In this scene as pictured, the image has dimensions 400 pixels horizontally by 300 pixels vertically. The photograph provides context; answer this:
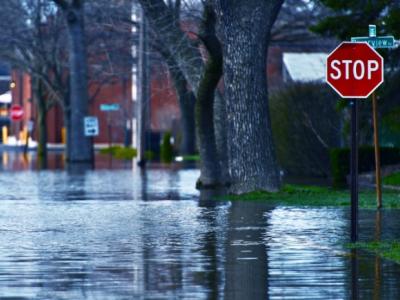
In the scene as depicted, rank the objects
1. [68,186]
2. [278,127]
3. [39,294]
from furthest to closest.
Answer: [278,127], [68,186], [39,294]

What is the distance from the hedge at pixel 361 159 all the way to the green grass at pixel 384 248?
1835 cm

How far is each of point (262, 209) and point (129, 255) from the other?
8479 mm

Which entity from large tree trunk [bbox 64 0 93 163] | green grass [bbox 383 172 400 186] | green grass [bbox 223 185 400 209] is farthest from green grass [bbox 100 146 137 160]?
green grass [bbox 223 185 400 209]

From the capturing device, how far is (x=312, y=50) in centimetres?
6247

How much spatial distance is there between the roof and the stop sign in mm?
31346

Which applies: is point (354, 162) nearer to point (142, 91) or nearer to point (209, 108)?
point (209, 108)

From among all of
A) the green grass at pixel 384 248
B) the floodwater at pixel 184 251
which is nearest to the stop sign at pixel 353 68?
the green grass at pixel 384 248

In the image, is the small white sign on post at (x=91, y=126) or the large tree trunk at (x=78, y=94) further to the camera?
the small white sign on post at (x=91, y=126)

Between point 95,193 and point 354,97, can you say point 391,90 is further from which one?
point 354,97

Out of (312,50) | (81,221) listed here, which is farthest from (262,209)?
(312,50)

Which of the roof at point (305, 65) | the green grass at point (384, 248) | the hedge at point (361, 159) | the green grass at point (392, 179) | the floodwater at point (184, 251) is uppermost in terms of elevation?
the roof at point (305, 65)

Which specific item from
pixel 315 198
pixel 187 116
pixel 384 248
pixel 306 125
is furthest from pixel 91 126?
pixel 384 248

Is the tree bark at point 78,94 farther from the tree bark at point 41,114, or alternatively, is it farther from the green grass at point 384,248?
the green grass at point 384,248

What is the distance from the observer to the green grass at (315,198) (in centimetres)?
2598
